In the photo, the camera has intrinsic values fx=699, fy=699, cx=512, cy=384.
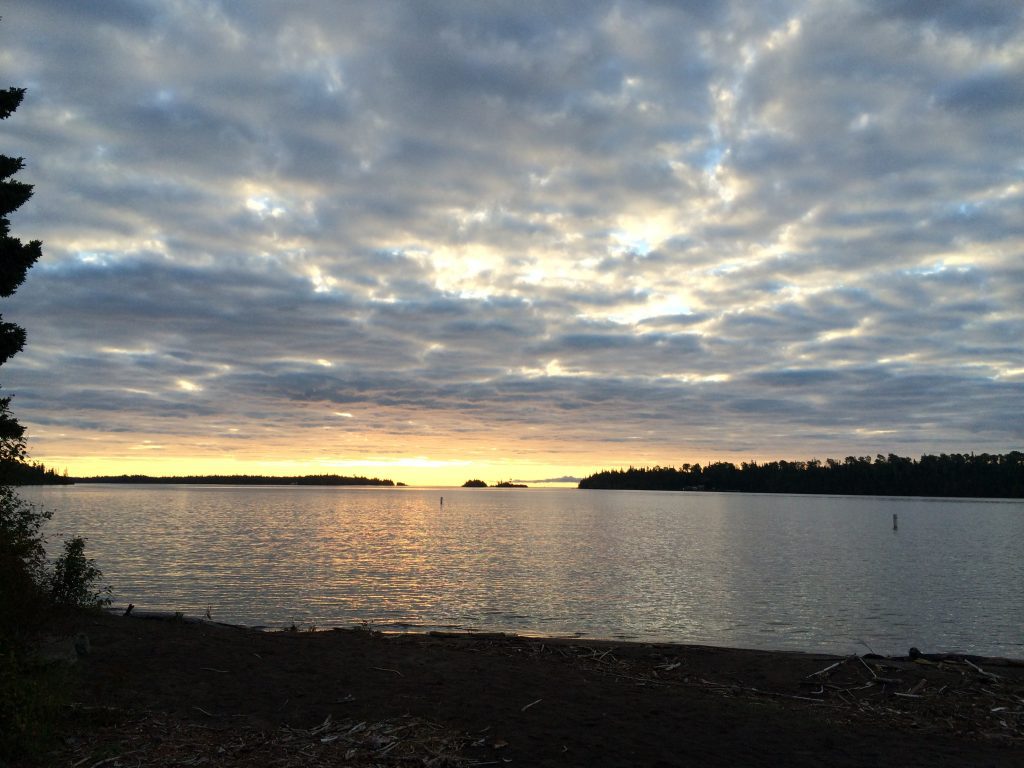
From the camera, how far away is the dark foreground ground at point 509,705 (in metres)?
10.5

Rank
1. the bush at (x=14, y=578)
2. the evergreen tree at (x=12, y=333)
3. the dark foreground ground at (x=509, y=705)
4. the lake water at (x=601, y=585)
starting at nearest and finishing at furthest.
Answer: the dark foreground ground at (x=509, y=705) < the bush at (x=14, y=578) < the evergreen tree at (x=12, y=333) < the lake water at (x=601, y=585)

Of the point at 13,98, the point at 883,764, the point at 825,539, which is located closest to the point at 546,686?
the point at 883,764

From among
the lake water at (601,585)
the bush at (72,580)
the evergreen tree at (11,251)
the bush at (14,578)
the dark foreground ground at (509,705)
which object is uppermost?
the evergreen tree at (11,251)

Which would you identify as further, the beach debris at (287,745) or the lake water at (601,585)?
the lake water at (601,585)

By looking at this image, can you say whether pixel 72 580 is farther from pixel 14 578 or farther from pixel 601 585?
pixel 601 585

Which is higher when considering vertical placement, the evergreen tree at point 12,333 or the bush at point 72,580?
the evergreen tree at point 12,333

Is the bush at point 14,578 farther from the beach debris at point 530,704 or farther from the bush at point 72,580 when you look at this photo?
the beach debris at point 530,704

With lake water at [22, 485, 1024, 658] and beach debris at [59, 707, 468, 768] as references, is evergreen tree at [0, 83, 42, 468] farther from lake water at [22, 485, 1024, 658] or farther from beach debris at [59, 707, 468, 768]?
lake water at [22, 485, 1024, 658]

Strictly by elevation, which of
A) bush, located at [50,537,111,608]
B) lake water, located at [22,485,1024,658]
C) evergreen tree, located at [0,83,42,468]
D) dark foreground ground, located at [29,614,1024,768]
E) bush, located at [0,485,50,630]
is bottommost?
lake water, located at [22,485,1024,658]

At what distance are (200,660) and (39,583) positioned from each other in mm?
6432

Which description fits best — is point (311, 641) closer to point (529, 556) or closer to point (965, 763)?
point (965, 763)

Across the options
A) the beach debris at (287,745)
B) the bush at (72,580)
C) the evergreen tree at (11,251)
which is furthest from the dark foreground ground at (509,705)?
the evergreen tree at (11,251)

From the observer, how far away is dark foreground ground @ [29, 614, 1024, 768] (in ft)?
34.4

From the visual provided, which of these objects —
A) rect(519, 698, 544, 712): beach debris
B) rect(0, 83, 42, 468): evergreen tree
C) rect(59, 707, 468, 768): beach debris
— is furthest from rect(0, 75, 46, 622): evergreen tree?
rect(519, 698, 544, 712): beach debris
